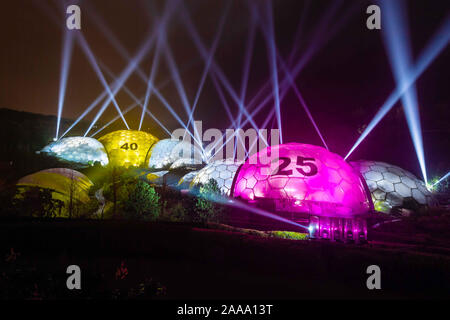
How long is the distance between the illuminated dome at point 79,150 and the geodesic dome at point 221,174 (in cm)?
1388

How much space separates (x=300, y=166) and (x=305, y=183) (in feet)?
2.92

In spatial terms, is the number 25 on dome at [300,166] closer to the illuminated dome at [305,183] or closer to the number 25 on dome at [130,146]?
the illuminated dome at [305,183]

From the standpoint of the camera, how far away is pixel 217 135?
1462 inches

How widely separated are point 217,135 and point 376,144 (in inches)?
773

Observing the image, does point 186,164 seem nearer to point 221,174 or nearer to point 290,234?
point 221,174

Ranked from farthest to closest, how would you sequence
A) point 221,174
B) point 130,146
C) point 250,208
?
point 130,146 < point 221,174 < point 250,208

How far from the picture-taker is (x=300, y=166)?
11.5 metres

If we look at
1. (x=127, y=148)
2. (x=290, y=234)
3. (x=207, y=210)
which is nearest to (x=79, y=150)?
(x=127, y=148)

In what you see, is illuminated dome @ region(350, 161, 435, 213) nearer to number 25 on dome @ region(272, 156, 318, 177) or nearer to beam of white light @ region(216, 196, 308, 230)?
number 25 on dome @ region(272, 156, 318, 177)

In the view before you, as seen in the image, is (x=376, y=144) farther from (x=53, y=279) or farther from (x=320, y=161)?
(x=53, y=279)

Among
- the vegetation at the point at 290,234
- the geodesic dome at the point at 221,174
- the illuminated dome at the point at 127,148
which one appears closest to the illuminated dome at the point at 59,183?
the geodesic dome at the point at 221,174

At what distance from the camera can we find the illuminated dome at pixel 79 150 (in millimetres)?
24891

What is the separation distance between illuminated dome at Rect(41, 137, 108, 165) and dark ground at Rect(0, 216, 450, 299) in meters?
19.0
